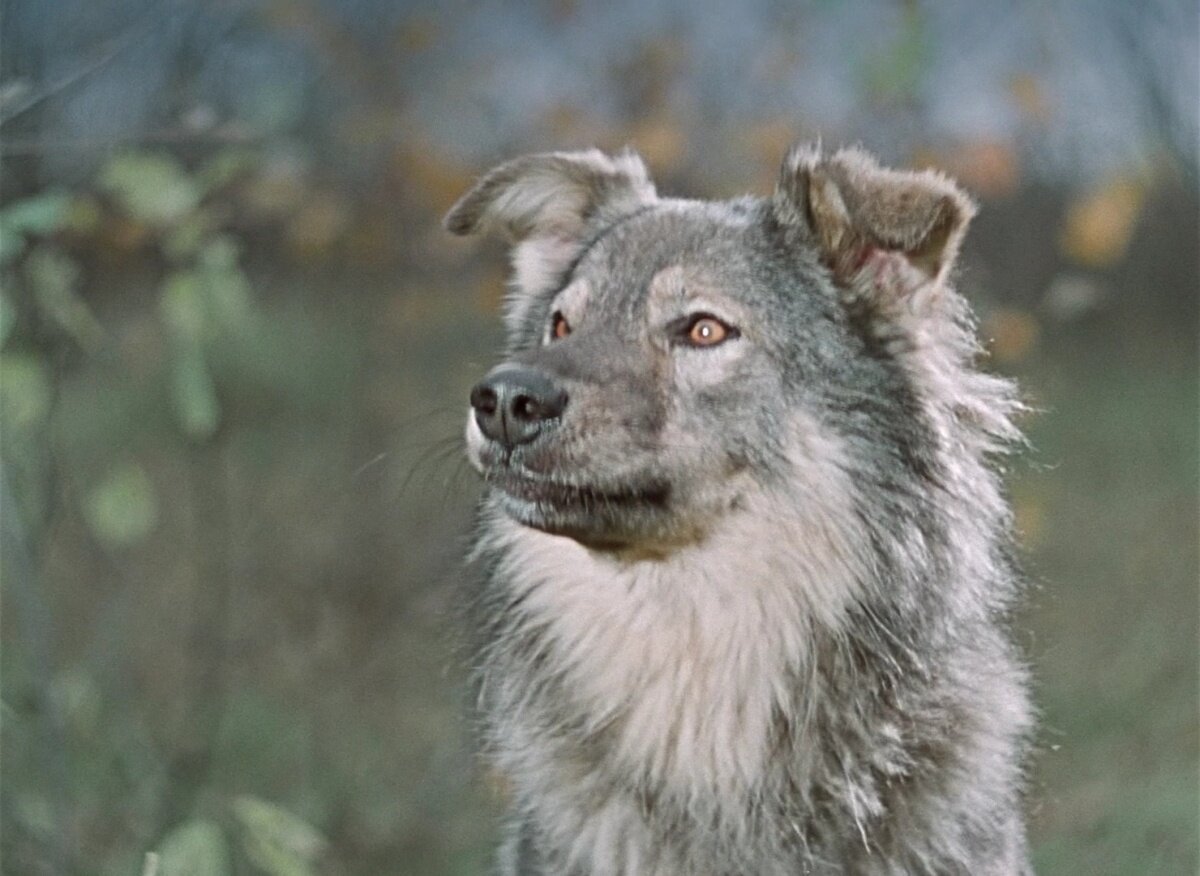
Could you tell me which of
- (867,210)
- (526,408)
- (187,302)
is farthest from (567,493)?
(187,302)

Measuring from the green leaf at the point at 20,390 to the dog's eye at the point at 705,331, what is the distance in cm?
159

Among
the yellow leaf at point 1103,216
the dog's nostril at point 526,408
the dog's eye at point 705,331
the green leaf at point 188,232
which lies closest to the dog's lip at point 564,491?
the dog's nostril at point 526,408

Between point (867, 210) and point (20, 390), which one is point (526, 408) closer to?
point (867, 210)

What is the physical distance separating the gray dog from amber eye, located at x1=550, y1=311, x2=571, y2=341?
40mm

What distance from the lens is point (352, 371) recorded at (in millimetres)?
8812

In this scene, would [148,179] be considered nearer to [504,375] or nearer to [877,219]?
[504,375]

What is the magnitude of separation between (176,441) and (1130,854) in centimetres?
555

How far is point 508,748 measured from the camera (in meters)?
3.92

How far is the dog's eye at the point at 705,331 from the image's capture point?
12.1 ft

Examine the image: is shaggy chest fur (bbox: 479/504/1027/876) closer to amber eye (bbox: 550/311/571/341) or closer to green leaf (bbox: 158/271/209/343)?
amber eye (bbox: 550/311/571/341)

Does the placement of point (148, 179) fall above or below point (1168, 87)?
below

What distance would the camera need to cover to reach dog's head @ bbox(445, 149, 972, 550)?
345 centimetres

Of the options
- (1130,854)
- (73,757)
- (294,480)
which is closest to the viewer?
(1130,854)

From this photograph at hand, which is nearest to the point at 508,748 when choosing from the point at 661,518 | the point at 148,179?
the point at 661,518
